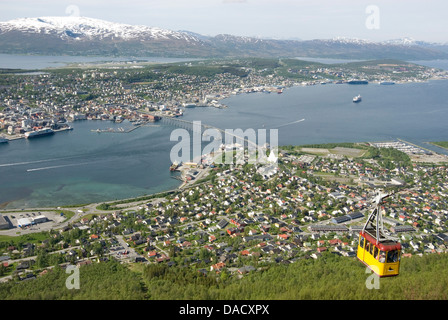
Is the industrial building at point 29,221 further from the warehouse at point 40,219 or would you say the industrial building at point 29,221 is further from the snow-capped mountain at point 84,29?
the snow-capped mountain at point 84,29

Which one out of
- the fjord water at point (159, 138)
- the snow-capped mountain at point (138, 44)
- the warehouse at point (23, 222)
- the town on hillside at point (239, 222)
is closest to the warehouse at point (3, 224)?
the town on hillside at point (239, 222)

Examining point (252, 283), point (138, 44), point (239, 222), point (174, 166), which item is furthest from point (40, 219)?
point (138, 44)

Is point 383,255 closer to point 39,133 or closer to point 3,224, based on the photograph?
point 3,224

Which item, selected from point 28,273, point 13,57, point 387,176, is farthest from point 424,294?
point 13,57

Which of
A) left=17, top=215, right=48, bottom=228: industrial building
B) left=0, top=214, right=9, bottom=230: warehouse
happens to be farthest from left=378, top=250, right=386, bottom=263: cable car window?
left=0, top=214, right=9, bottom=230: warehouse

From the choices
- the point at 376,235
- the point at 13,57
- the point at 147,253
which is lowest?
the point at 147,253

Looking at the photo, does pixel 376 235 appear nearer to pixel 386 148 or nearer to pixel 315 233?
pixel 315 233
